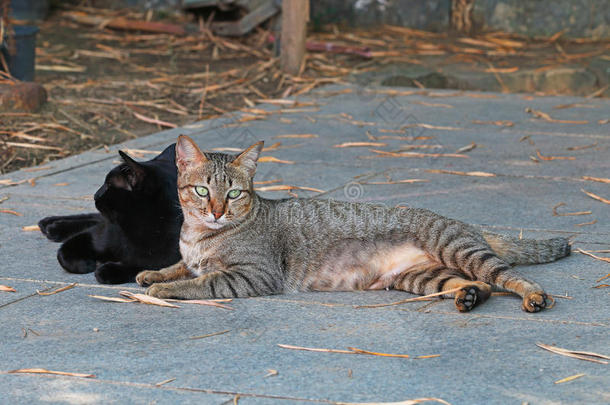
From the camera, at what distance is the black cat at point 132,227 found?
14.1ft

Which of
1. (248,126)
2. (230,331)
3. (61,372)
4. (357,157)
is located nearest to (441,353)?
(230,331)

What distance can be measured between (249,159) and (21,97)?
445cm

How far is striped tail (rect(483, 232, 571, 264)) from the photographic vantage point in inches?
167

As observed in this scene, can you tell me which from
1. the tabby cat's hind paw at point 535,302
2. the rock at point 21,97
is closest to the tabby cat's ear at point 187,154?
the tabby cat's hind paw at point 535,302

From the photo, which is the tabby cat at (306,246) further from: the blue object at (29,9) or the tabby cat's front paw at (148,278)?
the blue object at (29,9)

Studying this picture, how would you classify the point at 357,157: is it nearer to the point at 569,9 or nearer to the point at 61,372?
the point at 61,372

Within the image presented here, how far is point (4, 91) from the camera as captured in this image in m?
7.76

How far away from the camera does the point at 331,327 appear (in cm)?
348

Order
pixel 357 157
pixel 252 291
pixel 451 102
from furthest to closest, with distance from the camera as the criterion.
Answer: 1. pixel 451 102
2. pixel 357 157
3. pixel 252 291

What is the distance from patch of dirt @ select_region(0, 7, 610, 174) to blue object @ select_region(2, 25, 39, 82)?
0.37 meters

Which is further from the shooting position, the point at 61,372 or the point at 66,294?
the point at 66,294

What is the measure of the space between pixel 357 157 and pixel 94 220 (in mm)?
2700

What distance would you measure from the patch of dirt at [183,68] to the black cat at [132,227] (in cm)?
256

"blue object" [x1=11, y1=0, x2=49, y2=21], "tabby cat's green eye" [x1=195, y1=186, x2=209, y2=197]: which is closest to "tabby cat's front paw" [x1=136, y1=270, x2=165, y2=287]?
"tabby cat's green eye" [x1=195, y1=186, x2=209, y2=197]
